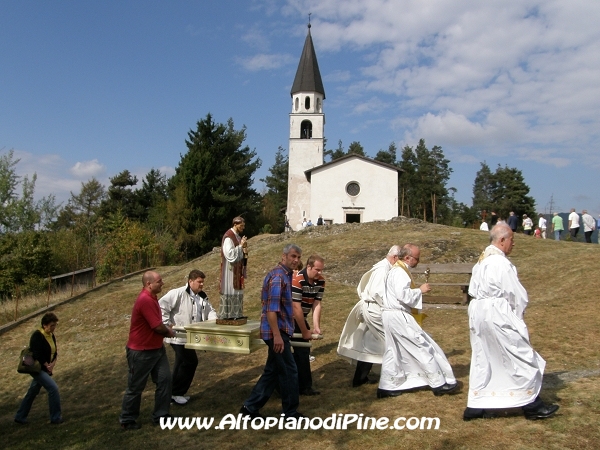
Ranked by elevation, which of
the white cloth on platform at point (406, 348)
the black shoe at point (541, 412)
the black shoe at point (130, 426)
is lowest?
the black shoe at point (130, 426)

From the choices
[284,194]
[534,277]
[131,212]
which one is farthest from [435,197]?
[534,277]

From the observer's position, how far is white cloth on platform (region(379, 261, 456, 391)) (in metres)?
6.10

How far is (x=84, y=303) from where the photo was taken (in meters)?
19.1

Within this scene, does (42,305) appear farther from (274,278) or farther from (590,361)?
(590,361)

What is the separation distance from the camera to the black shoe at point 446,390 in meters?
6.02

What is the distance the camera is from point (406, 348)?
242 inches

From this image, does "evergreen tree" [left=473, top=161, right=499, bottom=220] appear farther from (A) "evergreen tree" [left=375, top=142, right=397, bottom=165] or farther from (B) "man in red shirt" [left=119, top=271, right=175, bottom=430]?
(B) "man in red shirt" [left=119, top=271, right=175, bottom=430]

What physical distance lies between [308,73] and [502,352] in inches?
1854

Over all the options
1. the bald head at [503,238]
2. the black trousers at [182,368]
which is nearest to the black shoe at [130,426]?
the black trousers at [182,368]

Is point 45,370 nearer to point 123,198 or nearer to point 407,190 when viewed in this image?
point 123,198

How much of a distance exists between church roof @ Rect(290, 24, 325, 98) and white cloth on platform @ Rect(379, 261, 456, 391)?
44711 millimetres

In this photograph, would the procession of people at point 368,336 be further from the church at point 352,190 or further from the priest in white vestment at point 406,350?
the church at point 352,190

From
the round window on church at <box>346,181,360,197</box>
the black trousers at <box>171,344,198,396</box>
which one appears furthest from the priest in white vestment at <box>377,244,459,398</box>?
the round window on church at <box>346,181,360,197</box>

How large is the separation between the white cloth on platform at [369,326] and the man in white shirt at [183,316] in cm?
192
